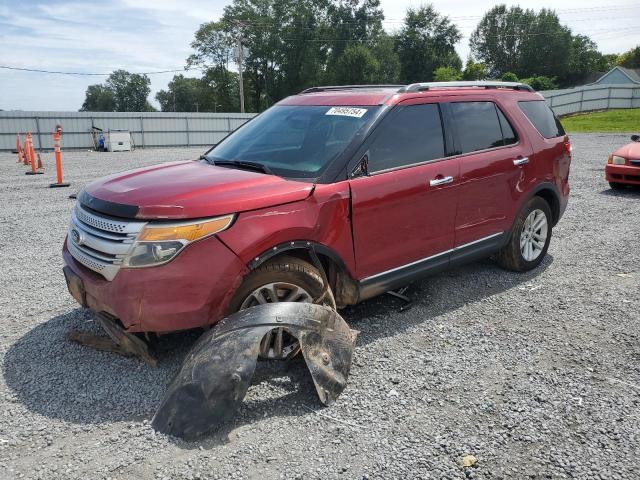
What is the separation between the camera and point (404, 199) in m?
4.07

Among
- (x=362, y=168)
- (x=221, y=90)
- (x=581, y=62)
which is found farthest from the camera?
(x=581, y=62)

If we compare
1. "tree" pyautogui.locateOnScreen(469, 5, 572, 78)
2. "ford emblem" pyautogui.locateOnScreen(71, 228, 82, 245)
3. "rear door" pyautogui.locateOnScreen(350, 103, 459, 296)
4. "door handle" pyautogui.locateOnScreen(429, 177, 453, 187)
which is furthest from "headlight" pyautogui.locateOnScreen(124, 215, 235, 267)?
"tree" pyautogui.locateOnScreen(469, 5, 572, 78)

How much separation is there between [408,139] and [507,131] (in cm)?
149

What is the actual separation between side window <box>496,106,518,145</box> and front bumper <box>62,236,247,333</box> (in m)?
3.17

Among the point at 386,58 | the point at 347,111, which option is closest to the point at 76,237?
the point at 347,111

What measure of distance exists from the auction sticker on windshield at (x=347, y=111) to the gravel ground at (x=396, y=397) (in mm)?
1653

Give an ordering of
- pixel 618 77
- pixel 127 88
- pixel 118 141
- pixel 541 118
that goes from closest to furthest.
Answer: pixel 541 118 → pixel 118 141 → pixel 618 77 → pixel 127 88

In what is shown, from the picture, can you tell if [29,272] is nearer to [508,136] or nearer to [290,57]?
[508,136]

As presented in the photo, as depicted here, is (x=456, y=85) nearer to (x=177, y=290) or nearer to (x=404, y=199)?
(x=404, y=199)

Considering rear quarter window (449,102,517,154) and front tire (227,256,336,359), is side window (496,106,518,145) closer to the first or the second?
rear quarter window (449,102,517,154)

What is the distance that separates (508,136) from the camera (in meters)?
5.16

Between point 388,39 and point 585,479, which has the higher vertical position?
point 388,39

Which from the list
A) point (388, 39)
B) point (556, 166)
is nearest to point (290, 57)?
point (388, 39)

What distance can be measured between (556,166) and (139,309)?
4592mm
